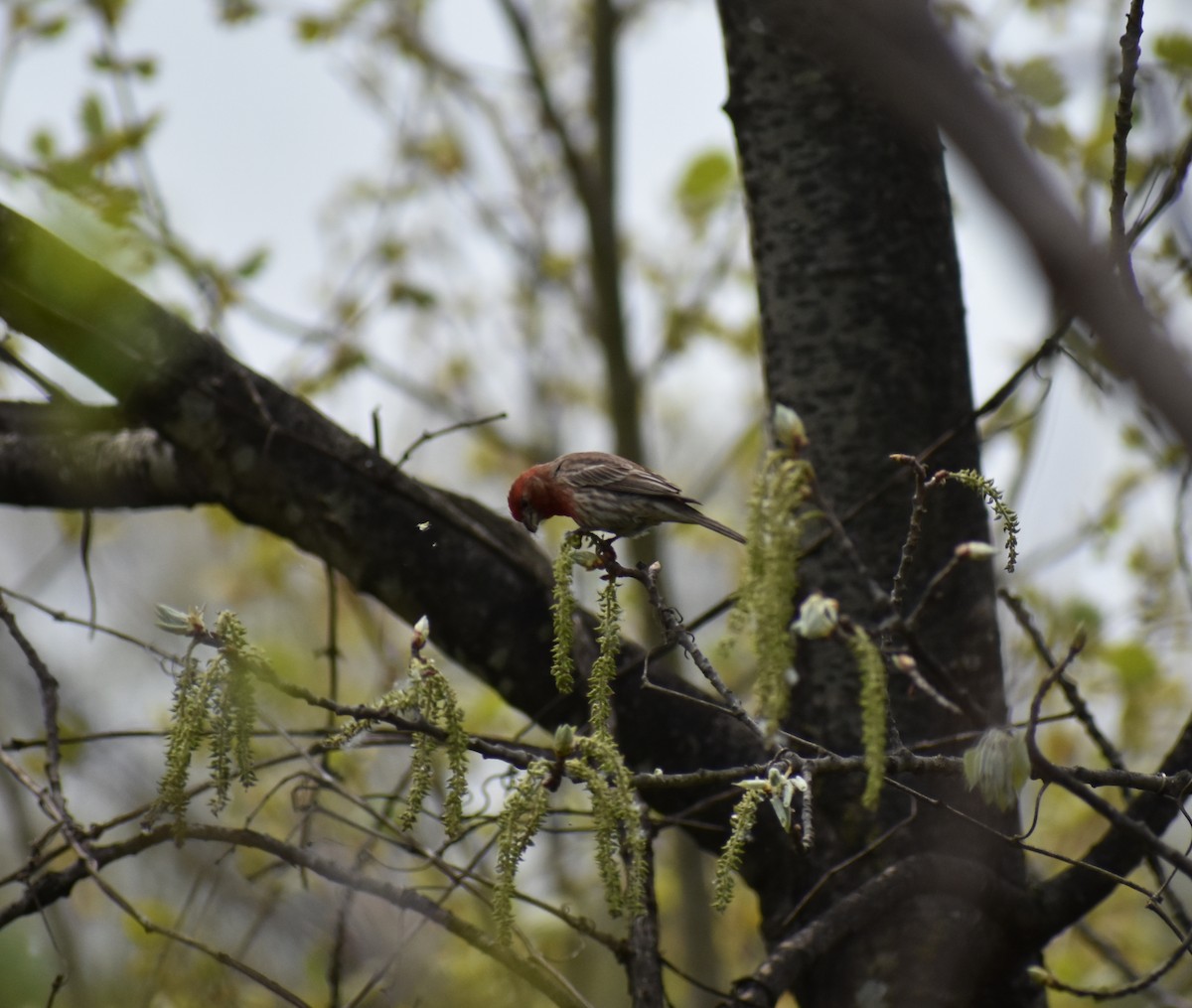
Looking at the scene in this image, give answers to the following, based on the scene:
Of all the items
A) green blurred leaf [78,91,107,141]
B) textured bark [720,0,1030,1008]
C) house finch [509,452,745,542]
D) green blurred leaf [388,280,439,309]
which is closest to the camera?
textured bark [720,0,1030,1008]

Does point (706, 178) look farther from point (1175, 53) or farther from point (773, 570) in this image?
point (773, 570)

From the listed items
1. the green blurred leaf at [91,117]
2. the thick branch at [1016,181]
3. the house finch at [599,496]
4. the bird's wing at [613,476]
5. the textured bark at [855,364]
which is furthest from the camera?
the green blurred leaf at [91,117]

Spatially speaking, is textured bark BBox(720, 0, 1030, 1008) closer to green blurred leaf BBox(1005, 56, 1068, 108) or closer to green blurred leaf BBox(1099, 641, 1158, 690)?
green blurred leaf BBox(1005, 56, 1068, 108)

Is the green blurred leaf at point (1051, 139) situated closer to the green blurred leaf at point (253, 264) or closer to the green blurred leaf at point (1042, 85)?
the green blurred leaf at point (1042, 85)

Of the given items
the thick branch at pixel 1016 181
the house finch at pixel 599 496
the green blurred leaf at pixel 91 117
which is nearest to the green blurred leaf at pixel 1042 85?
the house finch at pixel 599 496

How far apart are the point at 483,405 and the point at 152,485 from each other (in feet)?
19.9

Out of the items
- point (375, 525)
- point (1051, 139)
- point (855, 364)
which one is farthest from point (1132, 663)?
point (375, 525)

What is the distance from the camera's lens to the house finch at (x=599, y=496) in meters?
3.25

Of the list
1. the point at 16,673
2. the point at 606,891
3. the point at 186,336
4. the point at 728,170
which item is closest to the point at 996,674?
the point at 606,891

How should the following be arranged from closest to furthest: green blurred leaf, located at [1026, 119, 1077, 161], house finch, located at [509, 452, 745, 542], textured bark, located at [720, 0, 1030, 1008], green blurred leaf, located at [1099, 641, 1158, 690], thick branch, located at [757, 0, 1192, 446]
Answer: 1. thick branch, located at [757, 0, 1192, 446]
2. textured bark, located at [720, 0, 1030, 1008]
3. green blurred leaf, located at [1026, 119, 1077, 161]
4. house finch, located at [509, 452, 745, 542]
5. green blurred leaf, located at [1099, 641, 1158, 690]

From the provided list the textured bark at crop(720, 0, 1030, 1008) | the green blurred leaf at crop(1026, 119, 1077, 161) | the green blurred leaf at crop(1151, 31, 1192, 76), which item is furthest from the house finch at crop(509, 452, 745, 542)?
the green blurred leaf at crop(1151, 31, 1192, 76)

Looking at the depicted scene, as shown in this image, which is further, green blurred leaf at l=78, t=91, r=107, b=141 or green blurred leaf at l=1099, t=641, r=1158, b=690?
green blurred leaf at l=1099, t=641, r=1158, b=690

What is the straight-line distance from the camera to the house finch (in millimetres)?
3252

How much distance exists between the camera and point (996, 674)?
10.1 feet
